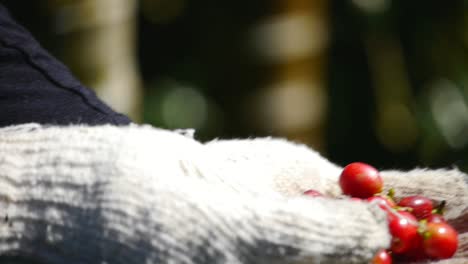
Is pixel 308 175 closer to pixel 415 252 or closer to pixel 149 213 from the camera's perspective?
pixel 415 252

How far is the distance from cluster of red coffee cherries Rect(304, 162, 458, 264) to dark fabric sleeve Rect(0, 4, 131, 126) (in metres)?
0.35

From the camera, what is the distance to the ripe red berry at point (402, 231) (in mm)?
894

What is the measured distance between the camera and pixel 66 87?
1140 mm

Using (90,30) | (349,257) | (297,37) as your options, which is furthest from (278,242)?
(297,37)

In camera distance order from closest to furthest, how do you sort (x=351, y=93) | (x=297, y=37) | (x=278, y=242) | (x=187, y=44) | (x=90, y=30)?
(x=278, y=242), (x=90, y=30), (x=297, y=37), (x=187, y=44), (x=351, y=93)

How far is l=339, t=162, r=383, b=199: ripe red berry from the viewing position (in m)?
1.02

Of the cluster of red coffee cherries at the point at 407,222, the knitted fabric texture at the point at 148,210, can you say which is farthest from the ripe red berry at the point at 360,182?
the knitted fabric texture at the point at 148,210

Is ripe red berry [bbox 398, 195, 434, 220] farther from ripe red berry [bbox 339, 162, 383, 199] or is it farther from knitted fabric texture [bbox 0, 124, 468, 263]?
knitted fabric texture [bbox 0, 124, 468, 263]

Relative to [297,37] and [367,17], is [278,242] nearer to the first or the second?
[297,37]

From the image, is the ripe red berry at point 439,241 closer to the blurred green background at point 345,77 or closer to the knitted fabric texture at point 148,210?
the knitted fabric texture at point 148,210

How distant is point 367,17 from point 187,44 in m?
0.76

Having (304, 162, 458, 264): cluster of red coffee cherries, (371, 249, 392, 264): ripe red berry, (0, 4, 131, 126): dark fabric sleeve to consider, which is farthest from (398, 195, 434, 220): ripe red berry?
(0, 4, 131, 126): dark fabric sleeve

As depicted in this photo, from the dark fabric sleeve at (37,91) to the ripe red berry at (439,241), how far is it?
456mm

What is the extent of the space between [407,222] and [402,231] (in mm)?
21
